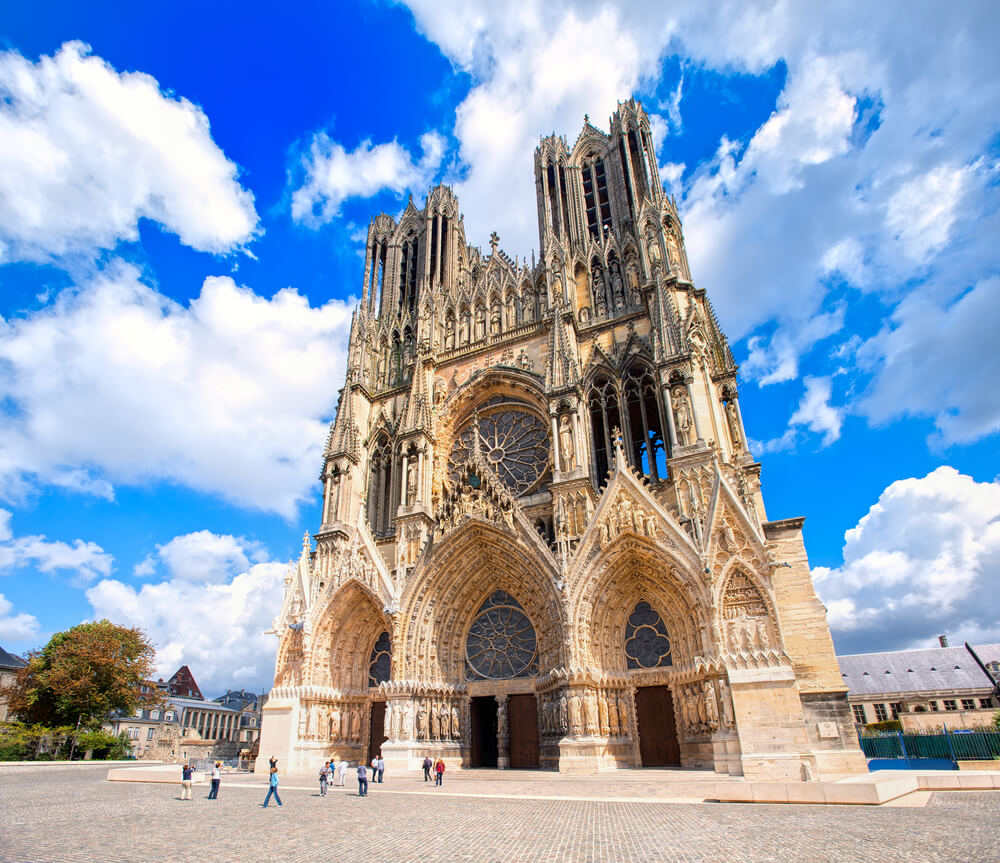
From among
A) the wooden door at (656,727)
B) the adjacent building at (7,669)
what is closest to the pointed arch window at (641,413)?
the wooden door at (656,727)

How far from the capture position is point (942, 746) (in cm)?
2114

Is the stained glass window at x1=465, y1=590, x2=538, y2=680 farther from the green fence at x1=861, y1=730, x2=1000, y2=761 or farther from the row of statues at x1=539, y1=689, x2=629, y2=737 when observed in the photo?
the green fence at x1=861, y1=730, x2=1000, y2=761

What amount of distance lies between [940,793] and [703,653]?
5.02 meters

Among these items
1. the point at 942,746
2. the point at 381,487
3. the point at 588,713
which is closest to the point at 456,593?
the point at 588,713

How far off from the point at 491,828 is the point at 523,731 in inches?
412

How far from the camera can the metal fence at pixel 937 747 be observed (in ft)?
63.6

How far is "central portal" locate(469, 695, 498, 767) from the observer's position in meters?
18.8

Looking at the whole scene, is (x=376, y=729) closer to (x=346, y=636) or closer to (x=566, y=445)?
(x=346, y=636)

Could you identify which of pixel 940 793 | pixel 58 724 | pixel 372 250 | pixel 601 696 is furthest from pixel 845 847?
pixel 58 724

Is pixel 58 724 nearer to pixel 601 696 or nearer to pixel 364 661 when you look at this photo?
pixel 364 661

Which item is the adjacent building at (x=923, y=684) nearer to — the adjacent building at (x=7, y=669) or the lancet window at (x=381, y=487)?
the lancet window at (x=381, y=487)

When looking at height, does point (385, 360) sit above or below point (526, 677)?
above

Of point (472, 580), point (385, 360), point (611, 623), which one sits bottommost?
point (611, 623)

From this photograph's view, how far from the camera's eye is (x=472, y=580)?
19.4 m
